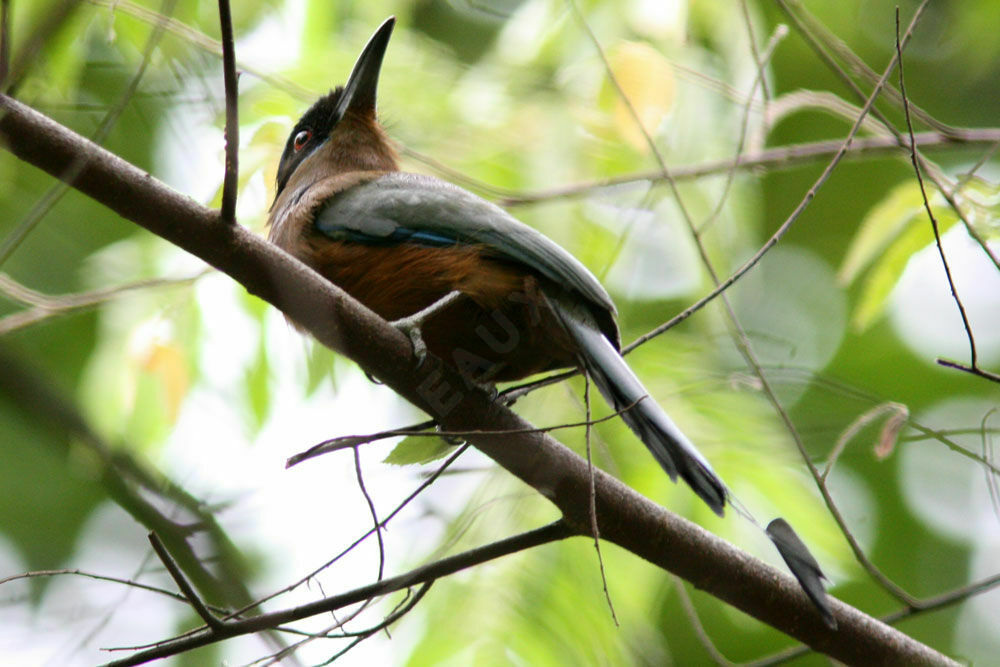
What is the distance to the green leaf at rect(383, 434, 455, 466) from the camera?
9.71 ft

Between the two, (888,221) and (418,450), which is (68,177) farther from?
(888,221)

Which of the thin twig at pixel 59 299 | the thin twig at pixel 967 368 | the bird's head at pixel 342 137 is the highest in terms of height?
the bird's head at pixel 342 137

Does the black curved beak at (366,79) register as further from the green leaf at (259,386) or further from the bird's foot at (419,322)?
the bird's foot at (419,322)

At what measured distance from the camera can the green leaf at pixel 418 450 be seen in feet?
9.71

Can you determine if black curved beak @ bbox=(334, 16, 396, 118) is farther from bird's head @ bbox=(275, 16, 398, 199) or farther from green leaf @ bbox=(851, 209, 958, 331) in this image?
green leaf @ bbox=(851, 209, 958, 331)

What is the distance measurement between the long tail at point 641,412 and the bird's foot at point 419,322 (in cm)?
32

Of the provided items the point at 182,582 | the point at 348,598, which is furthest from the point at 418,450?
the point at 182,582

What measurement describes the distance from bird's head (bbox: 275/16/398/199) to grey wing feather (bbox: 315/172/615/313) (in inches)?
22.2

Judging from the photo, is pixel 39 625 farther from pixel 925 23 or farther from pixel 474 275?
pixel 925 23

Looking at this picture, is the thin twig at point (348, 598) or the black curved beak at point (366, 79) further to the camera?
the black curved beak at point (366, 79)

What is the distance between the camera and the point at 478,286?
313 centimetres

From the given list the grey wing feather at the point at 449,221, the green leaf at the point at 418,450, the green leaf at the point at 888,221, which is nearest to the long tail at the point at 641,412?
the grey wing feather at the point at 449,221

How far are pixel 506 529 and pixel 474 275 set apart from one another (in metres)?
0.97

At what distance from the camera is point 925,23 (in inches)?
285
